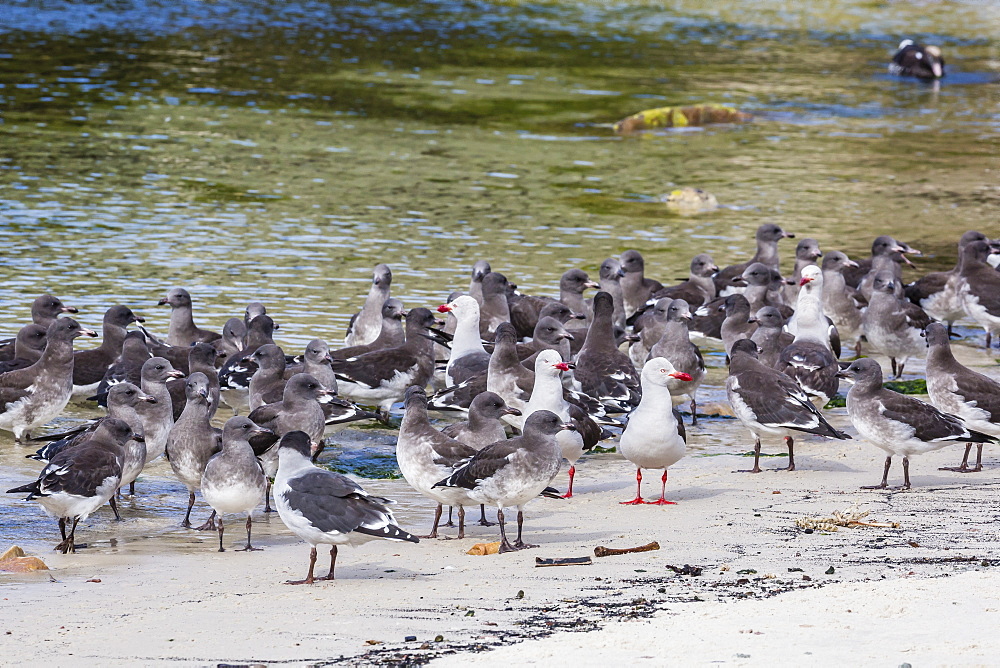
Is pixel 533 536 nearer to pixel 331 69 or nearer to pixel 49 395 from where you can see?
pixel 49 395

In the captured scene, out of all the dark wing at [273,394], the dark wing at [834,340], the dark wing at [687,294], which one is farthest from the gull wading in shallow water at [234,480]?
the dark wing at [687,294]

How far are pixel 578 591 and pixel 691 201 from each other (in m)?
20.3

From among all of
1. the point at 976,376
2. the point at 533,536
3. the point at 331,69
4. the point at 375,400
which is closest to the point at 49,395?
the point at 375,400

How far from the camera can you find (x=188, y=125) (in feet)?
116

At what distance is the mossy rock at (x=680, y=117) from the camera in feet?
125

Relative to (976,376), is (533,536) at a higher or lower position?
lower

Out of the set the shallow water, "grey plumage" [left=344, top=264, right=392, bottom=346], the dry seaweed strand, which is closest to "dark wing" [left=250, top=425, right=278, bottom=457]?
the shallow water

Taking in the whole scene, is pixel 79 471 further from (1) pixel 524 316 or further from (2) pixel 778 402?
(1) pixel 524 316

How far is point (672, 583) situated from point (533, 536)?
2123 millimetres

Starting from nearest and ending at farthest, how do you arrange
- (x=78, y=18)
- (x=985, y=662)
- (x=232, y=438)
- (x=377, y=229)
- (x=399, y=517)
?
(x=985, y=662), (x=232, y=438), (x=399, y=517), (x=377, y=229), (x=78, y=18)

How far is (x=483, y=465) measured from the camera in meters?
10.9

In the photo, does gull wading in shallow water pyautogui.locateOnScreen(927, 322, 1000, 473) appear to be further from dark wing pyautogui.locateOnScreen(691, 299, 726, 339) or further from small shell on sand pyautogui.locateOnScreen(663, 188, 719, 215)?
small shell on sand pyautogui.locateOnScreen(663, 188, 719, 215)

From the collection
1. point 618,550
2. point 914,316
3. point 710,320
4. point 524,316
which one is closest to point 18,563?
point 618,550

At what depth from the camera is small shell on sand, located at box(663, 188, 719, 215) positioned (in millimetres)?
28547
